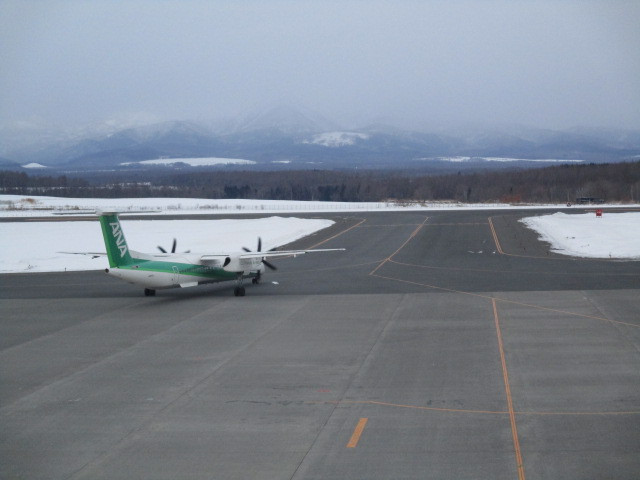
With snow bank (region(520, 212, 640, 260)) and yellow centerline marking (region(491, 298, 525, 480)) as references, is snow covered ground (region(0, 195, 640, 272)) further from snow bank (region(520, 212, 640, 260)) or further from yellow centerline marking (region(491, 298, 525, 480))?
yellow centerline marking (region(491, 298, 525, 480))

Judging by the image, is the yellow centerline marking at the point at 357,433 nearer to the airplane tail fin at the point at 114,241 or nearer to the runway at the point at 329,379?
the runway at the point at 329,379

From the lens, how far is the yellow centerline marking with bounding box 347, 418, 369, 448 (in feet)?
48.0

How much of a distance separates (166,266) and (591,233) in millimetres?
38391

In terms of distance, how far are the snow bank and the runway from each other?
9.66 m

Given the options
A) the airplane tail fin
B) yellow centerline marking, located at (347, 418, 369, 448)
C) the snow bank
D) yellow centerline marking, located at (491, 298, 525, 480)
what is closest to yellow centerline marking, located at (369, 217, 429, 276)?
the snow bank

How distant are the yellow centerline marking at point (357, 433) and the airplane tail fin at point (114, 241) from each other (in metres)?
17.7

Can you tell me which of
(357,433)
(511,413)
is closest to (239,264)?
(357,433)

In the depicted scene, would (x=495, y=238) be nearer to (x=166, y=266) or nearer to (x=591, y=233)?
(x=591, y=233)

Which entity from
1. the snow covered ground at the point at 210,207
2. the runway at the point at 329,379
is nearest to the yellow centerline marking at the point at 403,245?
the runway at the point at 329,379

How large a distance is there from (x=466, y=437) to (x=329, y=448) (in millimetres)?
2919

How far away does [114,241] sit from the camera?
99.9 ft

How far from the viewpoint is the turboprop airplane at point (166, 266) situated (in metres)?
30.6

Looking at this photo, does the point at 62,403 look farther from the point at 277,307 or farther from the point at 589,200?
the point at 589,200

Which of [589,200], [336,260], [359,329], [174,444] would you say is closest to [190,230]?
[336,260]
